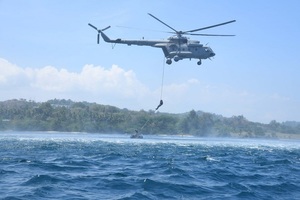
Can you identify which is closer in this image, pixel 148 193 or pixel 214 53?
pixel 148 193

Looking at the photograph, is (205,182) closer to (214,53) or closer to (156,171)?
(156,171)

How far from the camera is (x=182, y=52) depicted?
56.6 metres

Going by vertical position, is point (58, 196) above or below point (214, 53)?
below

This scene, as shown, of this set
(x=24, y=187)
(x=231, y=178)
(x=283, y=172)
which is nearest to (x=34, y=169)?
(x=24, y=187)

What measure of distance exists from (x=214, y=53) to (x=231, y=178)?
3372cm

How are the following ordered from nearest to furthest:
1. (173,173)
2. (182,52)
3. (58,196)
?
(58,196), (173,173), (182,52)

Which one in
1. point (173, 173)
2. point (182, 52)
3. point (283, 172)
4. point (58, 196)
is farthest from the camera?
point (182, 52)

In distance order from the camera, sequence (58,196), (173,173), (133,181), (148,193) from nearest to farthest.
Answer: (58,196), (148,193), (133,181), (173,173)

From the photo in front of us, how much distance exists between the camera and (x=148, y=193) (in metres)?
20.8

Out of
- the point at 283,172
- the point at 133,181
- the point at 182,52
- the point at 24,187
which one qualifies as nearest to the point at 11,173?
the point at 24,187

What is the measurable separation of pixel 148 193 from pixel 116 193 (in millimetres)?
1437

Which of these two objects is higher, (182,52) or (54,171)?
(182,52)

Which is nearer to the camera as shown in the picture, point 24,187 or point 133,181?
point 24,187

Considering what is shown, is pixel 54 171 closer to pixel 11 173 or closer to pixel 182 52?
pixel 11 173
